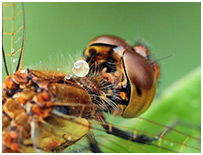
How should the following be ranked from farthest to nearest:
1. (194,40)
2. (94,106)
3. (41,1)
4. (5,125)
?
(194,40)
(41,1)
(94,106)
(5,125)

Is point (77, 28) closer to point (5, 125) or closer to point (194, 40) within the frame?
point (194, 40)

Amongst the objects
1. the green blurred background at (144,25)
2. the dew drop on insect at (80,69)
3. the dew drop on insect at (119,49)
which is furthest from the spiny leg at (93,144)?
the green blurred background at (144,25)

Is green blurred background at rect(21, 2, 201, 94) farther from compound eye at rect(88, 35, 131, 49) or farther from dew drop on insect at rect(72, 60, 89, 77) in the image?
dew drop on insect at rect(72, 60, 89, 77)

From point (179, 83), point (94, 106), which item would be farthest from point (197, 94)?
point (94, 106)

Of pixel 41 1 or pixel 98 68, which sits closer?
pixel 98 68

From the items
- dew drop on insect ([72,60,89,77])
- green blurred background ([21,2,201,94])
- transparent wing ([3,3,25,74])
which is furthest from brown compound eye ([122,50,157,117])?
green blurred background ([21,2,201,94])

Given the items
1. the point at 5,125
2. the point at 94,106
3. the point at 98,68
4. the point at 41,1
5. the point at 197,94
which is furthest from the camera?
the point at 41,1

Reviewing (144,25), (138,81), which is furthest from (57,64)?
(144,25)

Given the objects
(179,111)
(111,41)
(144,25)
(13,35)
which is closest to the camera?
(13,35)

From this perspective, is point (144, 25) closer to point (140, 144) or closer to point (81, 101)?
point (140, 144)
